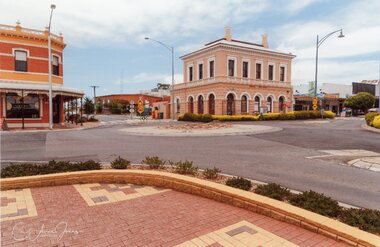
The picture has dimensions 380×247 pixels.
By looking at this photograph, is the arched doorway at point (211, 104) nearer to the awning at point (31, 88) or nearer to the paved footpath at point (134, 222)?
the awning at point (31, 88)

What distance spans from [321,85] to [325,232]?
218ft

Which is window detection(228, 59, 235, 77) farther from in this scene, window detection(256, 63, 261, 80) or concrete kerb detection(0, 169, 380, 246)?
concrete kerb detection(0, 169, 380, 246)

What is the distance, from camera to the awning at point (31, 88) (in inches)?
903

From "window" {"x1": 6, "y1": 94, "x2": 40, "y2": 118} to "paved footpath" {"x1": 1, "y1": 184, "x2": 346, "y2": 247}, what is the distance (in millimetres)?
22589

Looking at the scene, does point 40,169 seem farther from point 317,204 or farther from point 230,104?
point 230,104

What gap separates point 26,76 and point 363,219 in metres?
28.9

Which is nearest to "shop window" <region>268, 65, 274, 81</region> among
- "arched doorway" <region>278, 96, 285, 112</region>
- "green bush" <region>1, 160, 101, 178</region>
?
"arched doorway" <region>278, 96, 285, 112</region>

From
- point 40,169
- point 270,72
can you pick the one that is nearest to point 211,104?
point 270,72

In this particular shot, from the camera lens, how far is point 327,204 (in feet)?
15.1

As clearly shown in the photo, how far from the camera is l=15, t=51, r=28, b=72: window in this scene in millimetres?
25734

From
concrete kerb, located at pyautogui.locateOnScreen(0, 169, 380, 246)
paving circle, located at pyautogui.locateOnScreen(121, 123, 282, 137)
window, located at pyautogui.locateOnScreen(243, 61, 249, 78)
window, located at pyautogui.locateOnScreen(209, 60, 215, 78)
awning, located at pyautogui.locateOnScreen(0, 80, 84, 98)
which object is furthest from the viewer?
window, located at pyautogui.locateOnScreen(243, 61, 249, 78)

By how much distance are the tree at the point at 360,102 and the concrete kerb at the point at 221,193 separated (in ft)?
204

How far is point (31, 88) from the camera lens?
24.2m

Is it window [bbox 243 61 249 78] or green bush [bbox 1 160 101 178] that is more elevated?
window [bbox 243 61 249 78]
